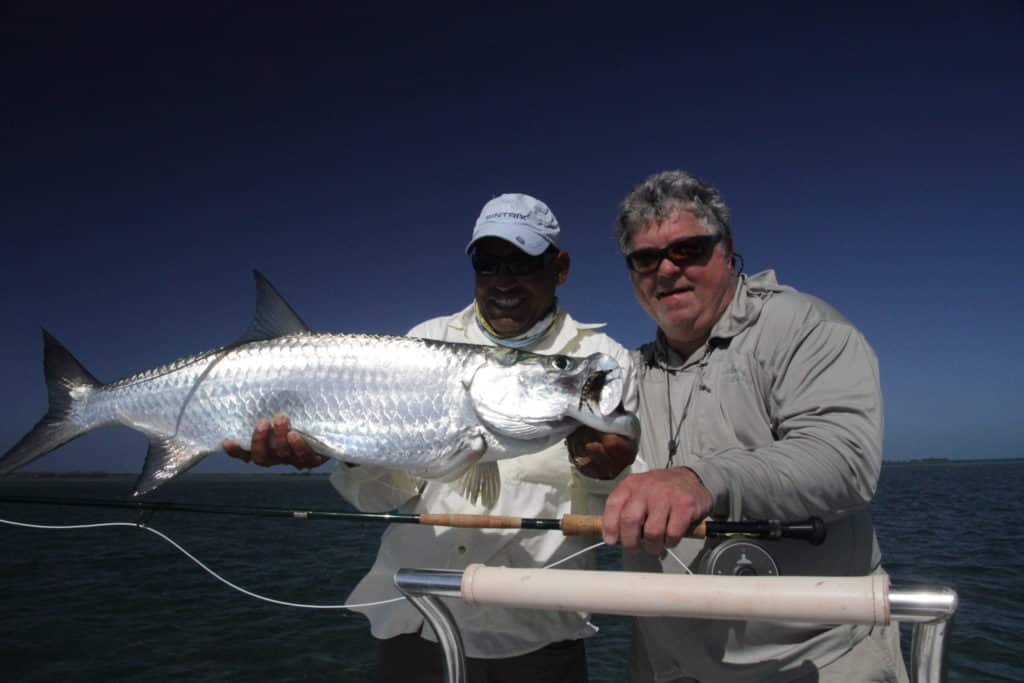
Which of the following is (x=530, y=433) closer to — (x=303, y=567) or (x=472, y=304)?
(x=472, y=304)

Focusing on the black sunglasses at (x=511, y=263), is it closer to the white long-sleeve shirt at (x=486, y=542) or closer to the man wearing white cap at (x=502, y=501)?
the man wearing white cap at (x=502, y=501)

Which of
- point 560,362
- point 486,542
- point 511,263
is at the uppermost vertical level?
point 511,263

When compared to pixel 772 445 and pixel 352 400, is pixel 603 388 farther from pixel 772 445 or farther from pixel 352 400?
pixel 352 400

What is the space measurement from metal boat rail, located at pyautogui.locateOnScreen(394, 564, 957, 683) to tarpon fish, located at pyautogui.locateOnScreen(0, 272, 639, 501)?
44.3 inches

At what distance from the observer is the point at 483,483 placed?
11.0 ft

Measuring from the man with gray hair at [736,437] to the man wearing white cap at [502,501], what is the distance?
421mm

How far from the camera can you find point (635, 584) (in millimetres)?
1814

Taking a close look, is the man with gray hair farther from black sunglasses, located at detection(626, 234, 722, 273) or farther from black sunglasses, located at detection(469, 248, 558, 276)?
black sunglasses, located at detection(469, 248, 558, 276)

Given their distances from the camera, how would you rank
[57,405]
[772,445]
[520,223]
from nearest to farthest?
1. [772,445]
2. [520,223]
3. [57,405]

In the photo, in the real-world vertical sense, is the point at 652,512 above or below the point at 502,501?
above

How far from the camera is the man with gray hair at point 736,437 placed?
2.37 m

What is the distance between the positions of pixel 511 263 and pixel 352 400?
48.7 inches

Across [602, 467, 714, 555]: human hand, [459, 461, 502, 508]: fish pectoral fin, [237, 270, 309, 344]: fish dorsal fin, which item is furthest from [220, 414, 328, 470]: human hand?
[602, 467, 714, 555]: human hand

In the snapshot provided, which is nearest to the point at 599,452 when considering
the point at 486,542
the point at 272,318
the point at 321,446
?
the point at 486,542
